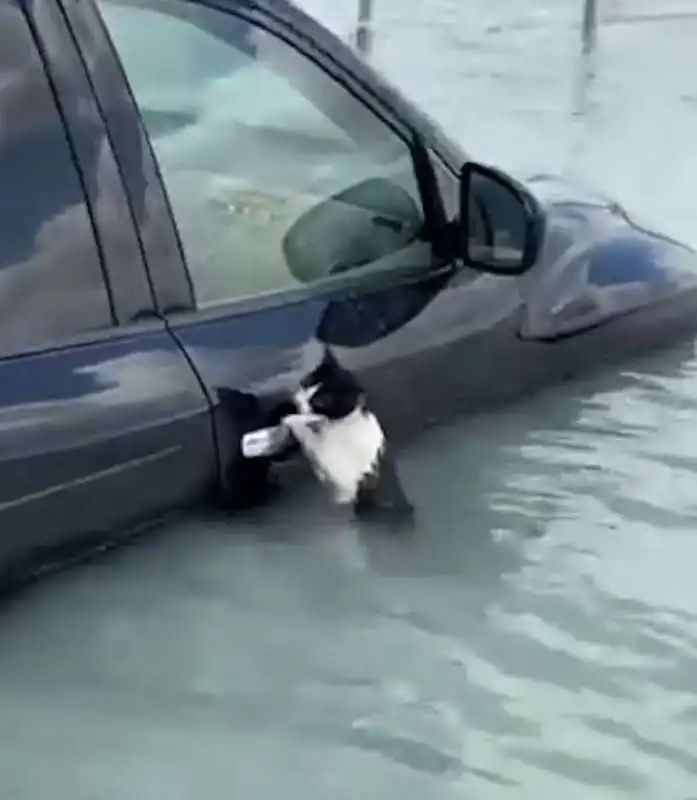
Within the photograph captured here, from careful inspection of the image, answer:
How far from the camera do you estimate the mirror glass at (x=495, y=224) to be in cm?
382

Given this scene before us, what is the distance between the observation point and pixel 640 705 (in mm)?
3146

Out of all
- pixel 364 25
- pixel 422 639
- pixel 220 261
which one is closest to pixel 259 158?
pixel 220 261

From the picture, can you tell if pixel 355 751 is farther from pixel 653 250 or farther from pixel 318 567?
pixel 653 250

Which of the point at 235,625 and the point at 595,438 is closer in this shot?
the point at 235,625

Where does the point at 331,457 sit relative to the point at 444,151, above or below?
below

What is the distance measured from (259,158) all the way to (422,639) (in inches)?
48.4

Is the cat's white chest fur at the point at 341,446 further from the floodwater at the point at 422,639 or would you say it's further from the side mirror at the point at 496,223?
the side mirror at the point at 496,223

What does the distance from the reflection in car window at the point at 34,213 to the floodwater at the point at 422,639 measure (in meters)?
0.53

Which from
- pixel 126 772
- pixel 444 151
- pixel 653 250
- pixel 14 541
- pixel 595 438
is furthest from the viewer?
pixel 653 250

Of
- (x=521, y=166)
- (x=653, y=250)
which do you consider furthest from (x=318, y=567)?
(x=521, y=166)

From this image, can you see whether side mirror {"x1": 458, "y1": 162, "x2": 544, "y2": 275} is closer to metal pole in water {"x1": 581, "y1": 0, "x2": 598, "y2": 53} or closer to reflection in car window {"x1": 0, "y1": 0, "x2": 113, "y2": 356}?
reflection in car window {"x1": 0, "y1": 0, "x2": 113, "y2": 356}

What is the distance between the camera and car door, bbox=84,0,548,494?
336 cm

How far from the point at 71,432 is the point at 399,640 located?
0.76 meters

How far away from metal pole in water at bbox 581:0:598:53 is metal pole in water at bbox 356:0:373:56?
1332 mm
